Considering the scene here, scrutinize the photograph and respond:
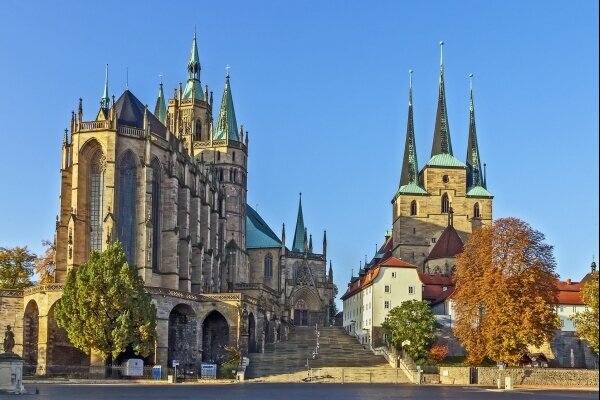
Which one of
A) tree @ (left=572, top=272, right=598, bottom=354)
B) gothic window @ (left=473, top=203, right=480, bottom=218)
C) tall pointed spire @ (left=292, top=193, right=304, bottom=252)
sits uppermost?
gothic window @ (left=473, top=203, right=480, bottom=218)

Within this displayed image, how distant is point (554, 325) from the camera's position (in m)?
73.0

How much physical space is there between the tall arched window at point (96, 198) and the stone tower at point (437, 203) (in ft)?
179

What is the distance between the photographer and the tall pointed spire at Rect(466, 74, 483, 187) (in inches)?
5273

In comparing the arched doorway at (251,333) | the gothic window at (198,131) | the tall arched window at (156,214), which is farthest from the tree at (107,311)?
the gothic window at (198,131)

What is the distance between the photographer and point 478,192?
431 feet

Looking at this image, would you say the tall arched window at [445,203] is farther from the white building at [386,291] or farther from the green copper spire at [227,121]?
the white building at [386,291]

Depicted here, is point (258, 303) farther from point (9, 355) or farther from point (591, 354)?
point (9, 355)

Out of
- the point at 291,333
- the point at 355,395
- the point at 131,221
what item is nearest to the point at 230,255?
the point at 291,333

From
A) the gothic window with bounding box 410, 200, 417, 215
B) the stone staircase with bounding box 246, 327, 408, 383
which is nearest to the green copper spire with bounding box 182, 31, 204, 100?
the gothic window with bounding box 410, 200, 417, 215

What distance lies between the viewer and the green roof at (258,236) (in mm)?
128500

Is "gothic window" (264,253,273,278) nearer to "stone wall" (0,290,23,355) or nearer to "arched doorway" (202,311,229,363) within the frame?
"arched doorway" (202,311,229,363)

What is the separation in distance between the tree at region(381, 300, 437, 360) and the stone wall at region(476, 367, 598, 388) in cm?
963

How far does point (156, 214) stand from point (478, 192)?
2262 inches

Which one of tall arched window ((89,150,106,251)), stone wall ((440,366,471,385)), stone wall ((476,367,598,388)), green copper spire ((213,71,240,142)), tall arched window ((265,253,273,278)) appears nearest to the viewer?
stone wall ((476,367,598,388))
